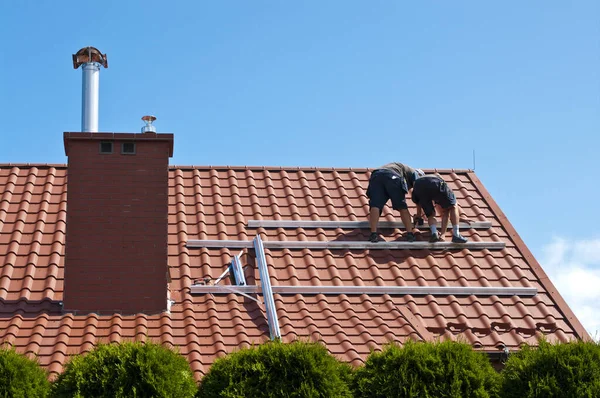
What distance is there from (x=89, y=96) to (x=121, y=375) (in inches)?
244

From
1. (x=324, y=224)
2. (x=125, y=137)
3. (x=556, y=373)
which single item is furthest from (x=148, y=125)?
(x=556, y=373)

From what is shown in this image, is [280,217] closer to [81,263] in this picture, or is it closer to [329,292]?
[329,292]

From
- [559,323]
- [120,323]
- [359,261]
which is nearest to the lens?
[120,323]

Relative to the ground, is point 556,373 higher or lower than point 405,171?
lower

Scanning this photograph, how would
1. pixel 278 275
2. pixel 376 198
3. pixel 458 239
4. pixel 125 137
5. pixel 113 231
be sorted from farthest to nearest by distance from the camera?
pixel 376 198, pixel 458 239, pixel 278 275, pixel 125 137, pixel 113 231

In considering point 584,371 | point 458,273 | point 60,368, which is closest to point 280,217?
point 458,273

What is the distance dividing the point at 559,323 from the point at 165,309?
4.84m

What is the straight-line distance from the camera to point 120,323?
1172cm

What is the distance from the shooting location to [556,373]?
9.82m

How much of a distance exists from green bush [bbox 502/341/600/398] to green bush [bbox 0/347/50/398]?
4.40m

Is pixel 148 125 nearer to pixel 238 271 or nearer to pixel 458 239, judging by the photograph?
pixel 238 271

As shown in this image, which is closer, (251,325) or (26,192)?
(251,325)

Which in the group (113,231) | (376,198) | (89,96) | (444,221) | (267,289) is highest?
(89,96)

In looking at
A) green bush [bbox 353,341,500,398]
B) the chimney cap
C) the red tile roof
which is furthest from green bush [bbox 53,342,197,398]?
the chimney cap
